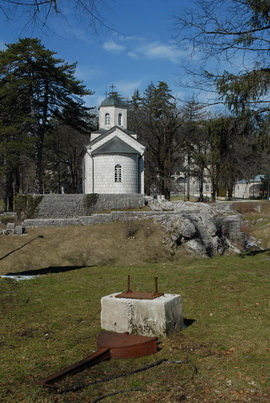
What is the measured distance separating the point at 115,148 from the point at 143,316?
30786mm

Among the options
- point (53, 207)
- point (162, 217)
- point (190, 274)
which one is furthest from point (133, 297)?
point (53, 207)

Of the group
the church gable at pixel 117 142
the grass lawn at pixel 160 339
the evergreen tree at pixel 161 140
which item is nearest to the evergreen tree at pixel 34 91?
the church gable at pixel 117 142

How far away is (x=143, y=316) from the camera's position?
518 centimetres

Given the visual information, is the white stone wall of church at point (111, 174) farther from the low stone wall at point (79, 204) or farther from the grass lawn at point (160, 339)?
the grass lawn at point (160, 339)

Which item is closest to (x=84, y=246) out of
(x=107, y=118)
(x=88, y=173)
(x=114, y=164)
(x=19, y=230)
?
(x=19, y=230)

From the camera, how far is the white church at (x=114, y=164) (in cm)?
3503

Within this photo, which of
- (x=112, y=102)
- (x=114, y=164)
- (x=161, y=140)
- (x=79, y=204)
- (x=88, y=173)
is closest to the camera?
(x=79, y=204)

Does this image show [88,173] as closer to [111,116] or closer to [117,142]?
[117,142]

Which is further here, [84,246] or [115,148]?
[115,148]

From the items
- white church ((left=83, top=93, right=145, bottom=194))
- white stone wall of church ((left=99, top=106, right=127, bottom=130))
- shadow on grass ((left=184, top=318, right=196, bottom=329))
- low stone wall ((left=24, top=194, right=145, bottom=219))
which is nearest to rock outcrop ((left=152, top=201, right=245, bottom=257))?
low stone wall ((left=24, top=194, right=145, bottom=219))

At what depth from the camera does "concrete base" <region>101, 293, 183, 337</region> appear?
16.9 ft

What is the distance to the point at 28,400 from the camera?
11.6ft

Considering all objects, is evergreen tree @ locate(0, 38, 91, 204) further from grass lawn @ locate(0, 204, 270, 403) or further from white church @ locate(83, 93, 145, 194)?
grass lawn @ locate(0, 204, 270, 403)

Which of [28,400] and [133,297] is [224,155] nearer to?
[133,297]
